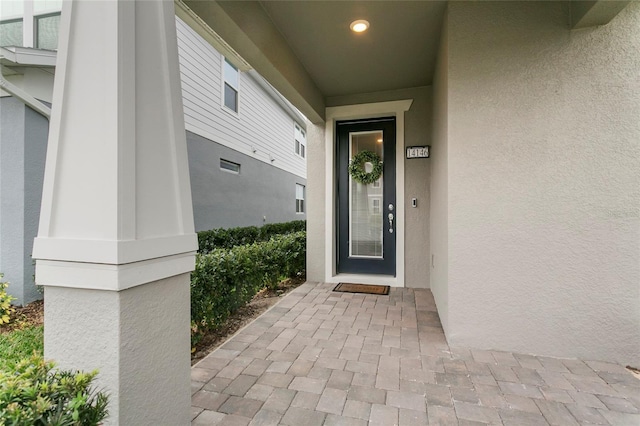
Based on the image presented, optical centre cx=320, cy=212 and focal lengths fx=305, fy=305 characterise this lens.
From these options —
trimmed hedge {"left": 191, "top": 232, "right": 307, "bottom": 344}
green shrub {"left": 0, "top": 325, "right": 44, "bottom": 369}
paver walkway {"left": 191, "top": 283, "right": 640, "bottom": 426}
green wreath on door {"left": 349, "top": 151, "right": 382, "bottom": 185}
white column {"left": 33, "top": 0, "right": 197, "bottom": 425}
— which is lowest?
paver walkway {"left": 191, "top": 283, "right": 640, "bottom": 426}

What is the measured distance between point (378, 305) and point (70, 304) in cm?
300

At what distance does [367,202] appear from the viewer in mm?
4668

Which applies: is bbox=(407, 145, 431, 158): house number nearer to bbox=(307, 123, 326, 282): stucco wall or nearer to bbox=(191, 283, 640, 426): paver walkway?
bbox=(307, 123, 326, 282): stucco wall

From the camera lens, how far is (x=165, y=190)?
142cm

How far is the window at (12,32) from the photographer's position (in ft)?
14.0

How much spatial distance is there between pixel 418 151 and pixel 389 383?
3087 millimetres

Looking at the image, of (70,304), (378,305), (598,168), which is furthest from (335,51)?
(70,304)

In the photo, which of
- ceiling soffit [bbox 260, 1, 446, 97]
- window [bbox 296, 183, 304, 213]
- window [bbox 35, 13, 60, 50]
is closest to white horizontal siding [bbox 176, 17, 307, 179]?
window [bbox 35, 13, 60, 50]

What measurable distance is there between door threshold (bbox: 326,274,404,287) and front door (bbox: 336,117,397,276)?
0.09 m

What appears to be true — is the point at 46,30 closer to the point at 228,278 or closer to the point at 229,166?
the point at 229,166

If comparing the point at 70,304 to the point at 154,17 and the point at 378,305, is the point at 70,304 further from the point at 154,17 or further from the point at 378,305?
the point at 378,305

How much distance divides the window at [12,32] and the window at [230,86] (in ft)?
11.3

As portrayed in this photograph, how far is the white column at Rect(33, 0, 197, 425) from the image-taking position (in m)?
1.19

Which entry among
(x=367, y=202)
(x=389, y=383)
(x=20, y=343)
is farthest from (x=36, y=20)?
(x=389, y=383)
